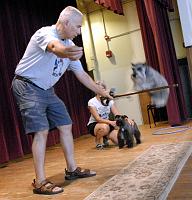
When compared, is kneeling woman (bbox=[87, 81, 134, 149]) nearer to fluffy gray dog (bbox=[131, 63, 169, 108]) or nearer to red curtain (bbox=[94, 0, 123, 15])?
fluffy gray dog (bbox=[131, 63, 169, 108])

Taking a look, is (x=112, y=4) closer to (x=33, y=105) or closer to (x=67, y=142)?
(x=67, y=142)

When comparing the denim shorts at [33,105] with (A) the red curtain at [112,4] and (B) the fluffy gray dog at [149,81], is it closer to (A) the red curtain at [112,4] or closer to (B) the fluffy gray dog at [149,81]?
(B) the fluffy gray dog at [149,81]

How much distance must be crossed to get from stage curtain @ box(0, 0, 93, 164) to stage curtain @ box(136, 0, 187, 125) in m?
1.50

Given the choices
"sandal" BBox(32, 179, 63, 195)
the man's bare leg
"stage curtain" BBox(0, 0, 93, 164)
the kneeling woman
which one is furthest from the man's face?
"stage curtain" BBox(0, 0, 93, 164)

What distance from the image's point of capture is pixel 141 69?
5188mm

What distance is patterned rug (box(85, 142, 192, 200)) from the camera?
6.39 ft

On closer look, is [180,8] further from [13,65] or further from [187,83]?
[13,65]

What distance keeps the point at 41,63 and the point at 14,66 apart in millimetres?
2837

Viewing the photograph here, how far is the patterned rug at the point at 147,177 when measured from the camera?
1.95 metres

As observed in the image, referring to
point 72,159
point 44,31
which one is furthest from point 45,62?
point 72,159

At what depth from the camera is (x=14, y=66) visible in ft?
16.5

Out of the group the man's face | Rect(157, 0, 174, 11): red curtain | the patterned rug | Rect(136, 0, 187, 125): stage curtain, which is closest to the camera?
the patterned rug

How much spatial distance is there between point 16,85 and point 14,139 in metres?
2.54

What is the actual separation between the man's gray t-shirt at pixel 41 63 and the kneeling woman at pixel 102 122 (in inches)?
66.0
